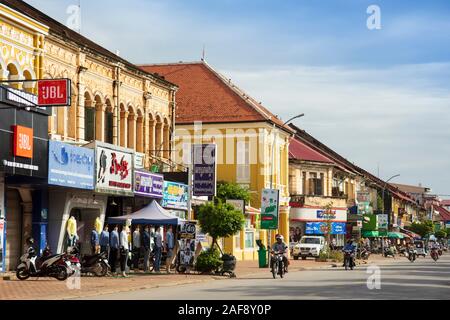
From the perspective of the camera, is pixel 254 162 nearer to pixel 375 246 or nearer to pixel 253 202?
pixel 253 202

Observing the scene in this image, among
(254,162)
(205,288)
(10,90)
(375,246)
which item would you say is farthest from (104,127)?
(375,246)

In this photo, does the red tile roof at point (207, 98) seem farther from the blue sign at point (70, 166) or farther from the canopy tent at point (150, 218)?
the blue sign at point (70, 166)

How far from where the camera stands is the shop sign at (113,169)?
36562 mm

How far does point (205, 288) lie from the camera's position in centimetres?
2827

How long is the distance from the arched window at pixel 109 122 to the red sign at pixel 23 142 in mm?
11382

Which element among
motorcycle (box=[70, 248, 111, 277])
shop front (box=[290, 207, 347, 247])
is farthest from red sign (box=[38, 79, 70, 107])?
shop front (box=[290, 207, 347, 247])

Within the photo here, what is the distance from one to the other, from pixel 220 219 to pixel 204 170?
6.46 m

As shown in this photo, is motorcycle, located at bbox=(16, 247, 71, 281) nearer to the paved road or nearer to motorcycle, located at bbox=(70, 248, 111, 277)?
motorcycle, located at bbox=(70, 248, 111, 277)

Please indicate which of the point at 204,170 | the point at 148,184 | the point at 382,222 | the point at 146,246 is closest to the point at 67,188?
the point at 146,246

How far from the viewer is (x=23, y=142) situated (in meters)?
30.4
